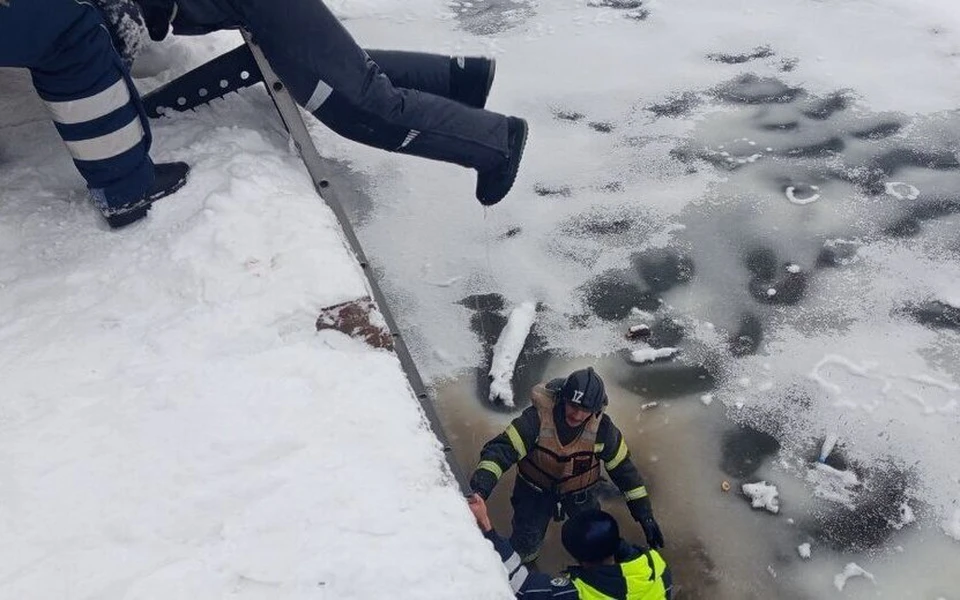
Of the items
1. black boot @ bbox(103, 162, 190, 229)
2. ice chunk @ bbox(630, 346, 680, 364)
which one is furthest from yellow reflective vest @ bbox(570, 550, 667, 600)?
black boot @ bbox(103, 162, 190, 229)

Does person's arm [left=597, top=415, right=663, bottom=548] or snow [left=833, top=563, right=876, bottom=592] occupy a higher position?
person's arm [left=597, top=415, right=663, bottom=548]

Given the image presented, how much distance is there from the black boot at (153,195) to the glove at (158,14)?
1.55 ft

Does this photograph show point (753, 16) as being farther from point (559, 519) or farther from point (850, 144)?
point (559, 519)

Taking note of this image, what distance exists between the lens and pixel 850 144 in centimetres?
512

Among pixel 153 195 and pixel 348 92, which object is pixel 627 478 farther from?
pixel 153 195

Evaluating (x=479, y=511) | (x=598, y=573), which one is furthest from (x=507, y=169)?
(x=598, y=573)

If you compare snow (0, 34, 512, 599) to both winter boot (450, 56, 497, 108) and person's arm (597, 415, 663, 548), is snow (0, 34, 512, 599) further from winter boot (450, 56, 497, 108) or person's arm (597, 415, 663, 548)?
person's arm (597, 415, 663, 548)

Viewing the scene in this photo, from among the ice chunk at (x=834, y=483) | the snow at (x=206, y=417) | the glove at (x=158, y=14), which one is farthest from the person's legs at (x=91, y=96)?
the ice chunk at (x=834, y=483)

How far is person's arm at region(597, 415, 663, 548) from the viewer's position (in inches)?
122

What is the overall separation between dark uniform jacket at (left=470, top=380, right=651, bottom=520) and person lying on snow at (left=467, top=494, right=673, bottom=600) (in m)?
0.27

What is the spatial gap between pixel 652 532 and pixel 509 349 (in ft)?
3.62

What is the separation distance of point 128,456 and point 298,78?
145 centimetres

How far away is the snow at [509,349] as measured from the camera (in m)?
3.67

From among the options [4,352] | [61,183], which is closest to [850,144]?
[61,183]
